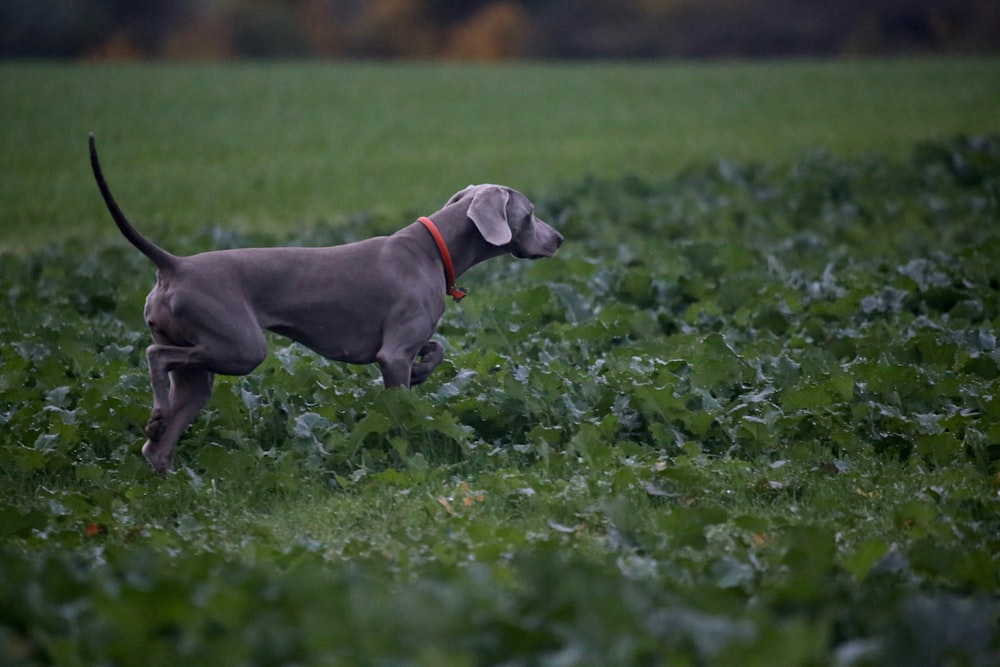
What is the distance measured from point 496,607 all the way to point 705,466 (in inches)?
79.4

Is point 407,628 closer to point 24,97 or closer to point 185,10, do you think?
point 24,97

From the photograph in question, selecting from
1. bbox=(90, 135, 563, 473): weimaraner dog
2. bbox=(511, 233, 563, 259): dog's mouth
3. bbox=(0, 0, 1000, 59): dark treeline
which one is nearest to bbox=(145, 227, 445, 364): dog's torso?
bbox=(90, 135, 563, 473): weimaraner dog

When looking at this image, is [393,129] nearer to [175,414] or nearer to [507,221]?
[507,221]

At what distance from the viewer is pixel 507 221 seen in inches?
238

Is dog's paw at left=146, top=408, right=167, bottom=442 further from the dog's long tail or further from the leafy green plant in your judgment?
the dog's long tail

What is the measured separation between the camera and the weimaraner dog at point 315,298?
5.29m

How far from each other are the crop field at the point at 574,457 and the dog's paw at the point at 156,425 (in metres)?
0.17

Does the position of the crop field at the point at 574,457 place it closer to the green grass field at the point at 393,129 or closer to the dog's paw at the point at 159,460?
the dog's paw at the point at 159,460

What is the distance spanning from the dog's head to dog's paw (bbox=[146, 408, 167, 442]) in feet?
5.34

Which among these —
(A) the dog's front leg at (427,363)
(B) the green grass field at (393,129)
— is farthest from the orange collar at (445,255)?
(B) the green grass field at (393,129)

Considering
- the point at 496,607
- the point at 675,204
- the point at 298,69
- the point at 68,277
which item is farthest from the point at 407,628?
the point at 298,69

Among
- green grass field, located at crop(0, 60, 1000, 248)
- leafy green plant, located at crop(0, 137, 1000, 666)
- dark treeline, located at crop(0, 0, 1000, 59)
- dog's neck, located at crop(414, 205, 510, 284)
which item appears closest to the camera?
leafy green plant, located at crop(0, 137, 1000, 666)

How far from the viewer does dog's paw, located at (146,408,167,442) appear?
5500mm

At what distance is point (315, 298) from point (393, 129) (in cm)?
1816
